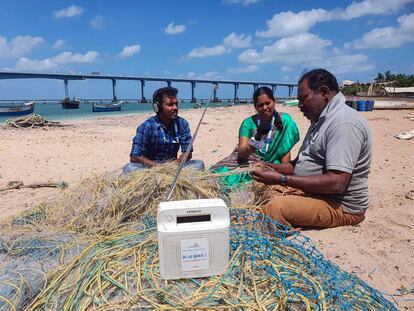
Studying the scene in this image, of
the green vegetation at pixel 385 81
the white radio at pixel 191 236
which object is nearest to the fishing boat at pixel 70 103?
the green vegetation at pixel 385 81

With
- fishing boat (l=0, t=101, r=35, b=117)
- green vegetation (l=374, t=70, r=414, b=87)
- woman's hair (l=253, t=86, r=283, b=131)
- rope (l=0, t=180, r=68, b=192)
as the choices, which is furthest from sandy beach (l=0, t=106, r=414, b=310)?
green vegetation (l=374, t=70, r=414, b=87)

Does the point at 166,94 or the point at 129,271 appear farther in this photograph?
the point at 166,94

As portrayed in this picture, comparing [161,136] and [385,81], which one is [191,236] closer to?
[161,136]

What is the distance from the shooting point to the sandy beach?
237 centimetres

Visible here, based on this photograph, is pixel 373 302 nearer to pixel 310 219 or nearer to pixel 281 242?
pixel 281 242

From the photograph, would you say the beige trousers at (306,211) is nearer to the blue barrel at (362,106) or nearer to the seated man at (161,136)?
the seated man at (161,136)

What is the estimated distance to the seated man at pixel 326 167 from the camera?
236 centimetres

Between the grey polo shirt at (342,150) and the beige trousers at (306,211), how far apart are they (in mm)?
73

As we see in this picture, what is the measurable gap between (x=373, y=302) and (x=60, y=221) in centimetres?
240

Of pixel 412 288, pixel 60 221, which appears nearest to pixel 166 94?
pixel 60 221

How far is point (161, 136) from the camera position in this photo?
3.91m

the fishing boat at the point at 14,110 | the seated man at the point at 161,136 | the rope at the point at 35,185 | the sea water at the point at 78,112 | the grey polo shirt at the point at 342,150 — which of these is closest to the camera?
the grey polo shirt at the point at 342,150

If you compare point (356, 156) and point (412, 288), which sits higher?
point (356, 156)

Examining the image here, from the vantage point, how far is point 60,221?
2.80 metres
